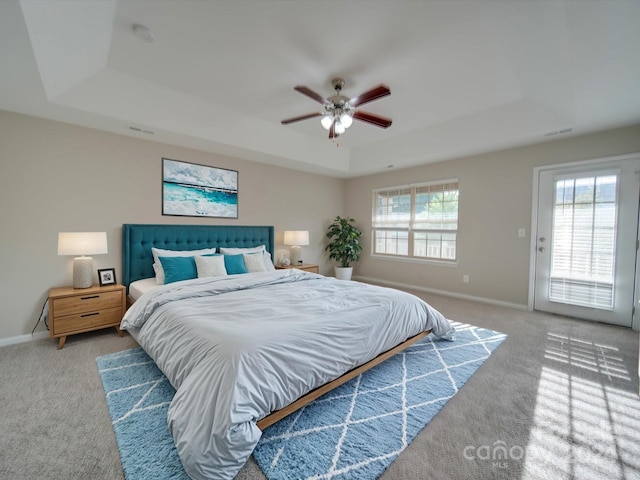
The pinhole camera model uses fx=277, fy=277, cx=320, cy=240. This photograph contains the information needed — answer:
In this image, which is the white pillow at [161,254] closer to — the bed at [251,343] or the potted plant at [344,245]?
the bed at [251,343]

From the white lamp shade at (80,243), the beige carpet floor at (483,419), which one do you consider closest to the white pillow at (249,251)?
the white lamp shade at (80,243)

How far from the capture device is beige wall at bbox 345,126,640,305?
358cm

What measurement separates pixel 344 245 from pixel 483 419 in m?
4.06

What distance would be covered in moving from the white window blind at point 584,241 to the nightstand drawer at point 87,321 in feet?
18.0

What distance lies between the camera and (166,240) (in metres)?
3.68

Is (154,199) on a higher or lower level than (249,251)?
higher

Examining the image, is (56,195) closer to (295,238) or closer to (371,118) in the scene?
(295,238)

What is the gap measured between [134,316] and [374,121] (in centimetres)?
296

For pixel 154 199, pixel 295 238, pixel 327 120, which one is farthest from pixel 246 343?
pixel 295 238

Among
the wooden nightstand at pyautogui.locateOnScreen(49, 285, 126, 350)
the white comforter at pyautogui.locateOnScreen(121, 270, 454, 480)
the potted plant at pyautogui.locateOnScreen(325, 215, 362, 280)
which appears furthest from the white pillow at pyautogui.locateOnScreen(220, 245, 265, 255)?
the potted plant at pyautogui.locateOnScreen(325, 215, 362, 280)

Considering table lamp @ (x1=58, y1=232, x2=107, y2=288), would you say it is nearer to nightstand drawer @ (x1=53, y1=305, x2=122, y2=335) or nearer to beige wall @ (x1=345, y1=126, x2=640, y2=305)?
nightstand drawer @ (x1=53, y1=305, x2=122, y2=335)

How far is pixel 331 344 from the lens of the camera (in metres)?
1.91

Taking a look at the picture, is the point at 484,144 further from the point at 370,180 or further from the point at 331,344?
the point at 331,344

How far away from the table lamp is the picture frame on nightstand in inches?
4.6
